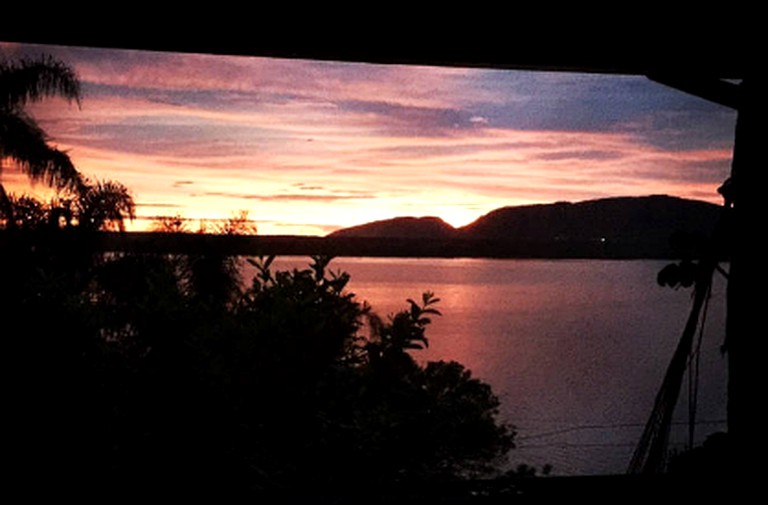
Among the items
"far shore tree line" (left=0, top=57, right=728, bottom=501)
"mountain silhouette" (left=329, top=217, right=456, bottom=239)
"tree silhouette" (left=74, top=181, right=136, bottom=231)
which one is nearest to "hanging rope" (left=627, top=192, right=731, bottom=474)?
"far shore tree line" (left=0, top=57, right=728, bottom=501)

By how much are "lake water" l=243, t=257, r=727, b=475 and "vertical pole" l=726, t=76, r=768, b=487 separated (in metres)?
0.15

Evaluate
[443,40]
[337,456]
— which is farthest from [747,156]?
[337,456]

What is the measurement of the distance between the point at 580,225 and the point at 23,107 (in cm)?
1052

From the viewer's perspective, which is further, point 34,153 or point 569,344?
point 569,344

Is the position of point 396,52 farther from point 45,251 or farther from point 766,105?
point 45,251

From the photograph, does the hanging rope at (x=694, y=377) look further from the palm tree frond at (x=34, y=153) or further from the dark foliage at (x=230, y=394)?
the palm tree frond at (x=34, y=153)

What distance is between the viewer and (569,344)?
5078cm

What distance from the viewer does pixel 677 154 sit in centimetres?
475

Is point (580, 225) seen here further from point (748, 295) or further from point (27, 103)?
point (27, 103)

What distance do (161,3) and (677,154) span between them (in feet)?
11.0

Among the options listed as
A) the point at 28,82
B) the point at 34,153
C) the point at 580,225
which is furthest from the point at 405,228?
the point at 28,82

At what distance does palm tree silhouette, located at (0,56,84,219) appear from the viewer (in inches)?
512

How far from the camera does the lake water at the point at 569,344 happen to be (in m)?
3.21

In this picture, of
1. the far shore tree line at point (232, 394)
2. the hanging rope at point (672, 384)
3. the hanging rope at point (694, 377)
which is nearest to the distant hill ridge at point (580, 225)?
the hanging rope at point (672, 384)
